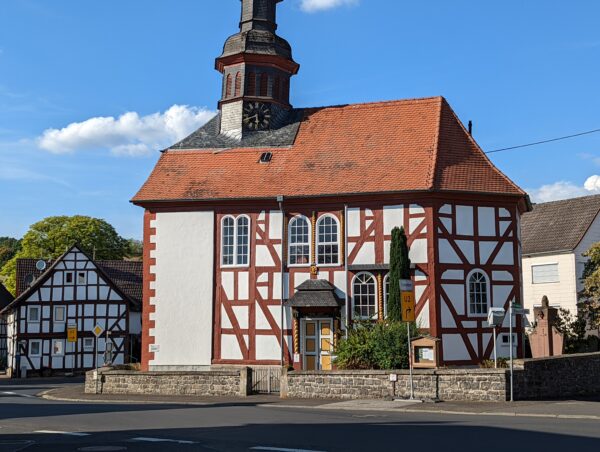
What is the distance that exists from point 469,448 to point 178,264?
68.0 feet

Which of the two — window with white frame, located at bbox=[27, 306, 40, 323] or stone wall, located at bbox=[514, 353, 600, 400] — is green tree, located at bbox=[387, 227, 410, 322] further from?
window with white frame, located at bbox=[27, 306, 40, 323]

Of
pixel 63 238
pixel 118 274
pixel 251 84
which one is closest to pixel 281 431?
pixel 251 84

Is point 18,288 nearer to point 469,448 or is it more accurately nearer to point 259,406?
point 259,406

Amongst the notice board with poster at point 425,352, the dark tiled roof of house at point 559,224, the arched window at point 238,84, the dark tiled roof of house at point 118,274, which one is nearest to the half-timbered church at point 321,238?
the arched window at point 238,84

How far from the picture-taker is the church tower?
1325 inches

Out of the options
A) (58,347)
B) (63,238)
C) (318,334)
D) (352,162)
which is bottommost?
(58,347)

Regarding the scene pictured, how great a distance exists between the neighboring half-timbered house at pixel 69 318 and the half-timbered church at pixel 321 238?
1825cm

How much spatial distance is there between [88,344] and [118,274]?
6.98m

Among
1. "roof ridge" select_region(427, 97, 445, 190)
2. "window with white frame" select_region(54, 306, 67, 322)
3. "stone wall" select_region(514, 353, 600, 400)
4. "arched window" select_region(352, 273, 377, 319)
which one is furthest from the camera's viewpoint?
"window with white frame" select_region(54, 306, 67, 322)

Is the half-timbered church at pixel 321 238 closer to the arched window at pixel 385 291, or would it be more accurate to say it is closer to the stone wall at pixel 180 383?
the arched window at pixel 385 291

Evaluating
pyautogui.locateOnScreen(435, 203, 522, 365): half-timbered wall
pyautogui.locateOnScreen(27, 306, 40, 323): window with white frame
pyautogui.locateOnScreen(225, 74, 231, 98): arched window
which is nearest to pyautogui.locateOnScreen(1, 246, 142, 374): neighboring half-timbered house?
pyautogui.locateOnScreen(27, 306, 40, 323): window with white frame

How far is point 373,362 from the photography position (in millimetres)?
24484

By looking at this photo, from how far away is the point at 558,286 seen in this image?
1791 inches

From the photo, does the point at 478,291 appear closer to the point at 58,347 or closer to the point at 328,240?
the point at 328,240
